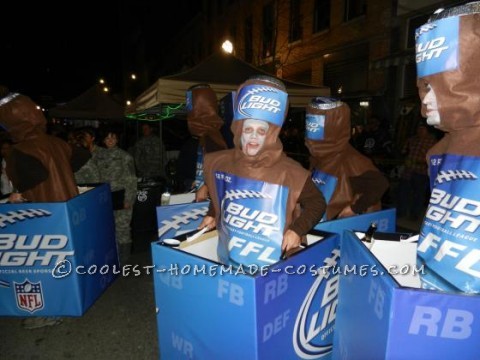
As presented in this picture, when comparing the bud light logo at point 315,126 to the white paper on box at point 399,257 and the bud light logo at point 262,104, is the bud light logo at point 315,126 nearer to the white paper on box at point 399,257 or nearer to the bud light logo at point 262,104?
the bud light logo at point 262,104

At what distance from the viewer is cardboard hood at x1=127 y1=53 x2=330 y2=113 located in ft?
18.5

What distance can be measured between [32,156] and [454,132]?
326 cm

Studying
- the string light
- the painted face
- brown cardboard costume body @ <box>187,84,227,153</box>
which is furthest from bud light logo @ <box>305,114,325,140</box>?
the string light

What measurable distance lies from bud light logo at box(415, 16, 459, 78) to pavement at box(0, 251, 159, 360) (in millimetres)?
2920

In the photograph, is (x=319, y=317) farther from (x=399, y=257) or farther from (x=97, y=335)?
(x=97, y=335)

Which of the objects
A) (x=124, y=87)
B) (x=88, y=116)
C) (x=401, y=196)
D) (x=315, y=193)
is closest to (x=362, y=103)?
(x=401, y=196)

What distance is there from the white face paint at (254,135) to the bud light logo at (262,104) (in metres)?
0.04

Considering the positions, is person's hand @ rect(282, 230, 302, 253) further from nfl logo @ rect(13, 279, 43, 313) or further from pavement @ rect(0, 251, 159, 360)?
nfl logo @ rect(13, 279, 43, 313)

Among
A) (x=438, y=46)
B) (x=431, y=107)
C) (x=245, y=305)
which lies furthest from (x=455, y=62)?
(x=245, y=305)

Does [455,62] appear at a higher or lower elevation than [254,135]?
higher

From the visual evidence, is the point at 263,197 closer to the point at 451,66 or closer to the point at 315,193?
the point at 315,193

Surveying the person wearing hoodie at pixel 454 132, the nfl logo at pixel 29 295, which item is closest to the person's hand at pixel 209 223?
the person wearing hoodie at pixel 454 132

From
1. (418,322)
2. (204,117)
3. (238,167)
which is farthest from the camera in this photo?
(204,117)

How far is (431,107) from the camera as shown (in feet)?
5.74
